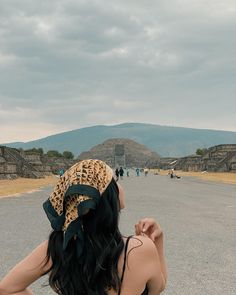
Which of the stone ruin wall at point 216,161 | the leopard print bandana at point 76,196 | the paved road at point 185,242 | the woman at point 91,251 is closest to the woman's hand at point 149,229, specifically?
the woman at point 91,251

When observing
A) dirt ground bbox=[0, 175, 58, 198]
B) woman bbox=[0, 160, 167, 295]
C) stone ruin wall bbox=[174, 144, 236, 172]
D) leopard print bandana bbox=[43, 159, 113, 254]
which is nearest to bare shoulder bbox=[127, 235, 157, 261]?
woman bbox=[0, 160, 167, 295]

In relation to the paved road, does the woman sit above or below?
above

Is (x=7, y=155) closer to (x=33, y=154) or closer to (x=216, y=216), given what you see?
(x=33, y=154)

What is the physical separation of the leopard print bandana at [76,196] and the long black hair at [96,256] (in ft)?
0.20

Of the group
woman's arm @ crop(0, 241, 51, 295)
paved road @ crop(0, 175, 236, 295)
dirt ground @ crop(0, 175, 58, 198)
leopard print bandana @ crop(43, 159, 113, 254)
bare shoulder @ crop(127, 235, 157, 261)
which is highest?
leopard print bandana @ crop(43, 159, 113, 254)

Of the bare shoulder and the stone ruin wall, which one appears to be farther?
the stone ruin wall

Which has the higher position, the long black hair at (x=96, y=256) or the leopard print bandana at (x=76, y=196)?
the leopard print bandana at (x=76, y=196)

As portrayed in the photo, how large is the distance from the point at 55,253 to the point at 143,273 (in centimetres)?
54

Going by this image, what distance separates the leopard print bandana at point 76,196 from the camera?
2.93 meters

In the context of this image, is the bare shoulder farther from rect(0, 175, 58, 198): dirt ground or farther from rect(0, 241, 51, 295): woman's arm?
rect(0, 175, 58, 198): dirt ground

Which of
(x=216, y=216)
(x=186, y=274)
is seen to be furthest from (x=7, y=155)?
(x=186, y=274)

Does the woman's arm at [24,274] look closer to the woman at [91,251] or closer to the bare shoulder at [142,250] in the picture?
the woman at [91,251]

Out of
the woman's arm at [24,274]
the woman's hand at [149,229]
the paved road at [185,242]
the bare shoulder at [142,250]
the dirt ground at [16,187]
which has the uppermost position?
the woman's hand at [149,229]

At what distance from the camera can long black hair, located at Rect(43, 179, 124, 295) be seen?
2.98m
